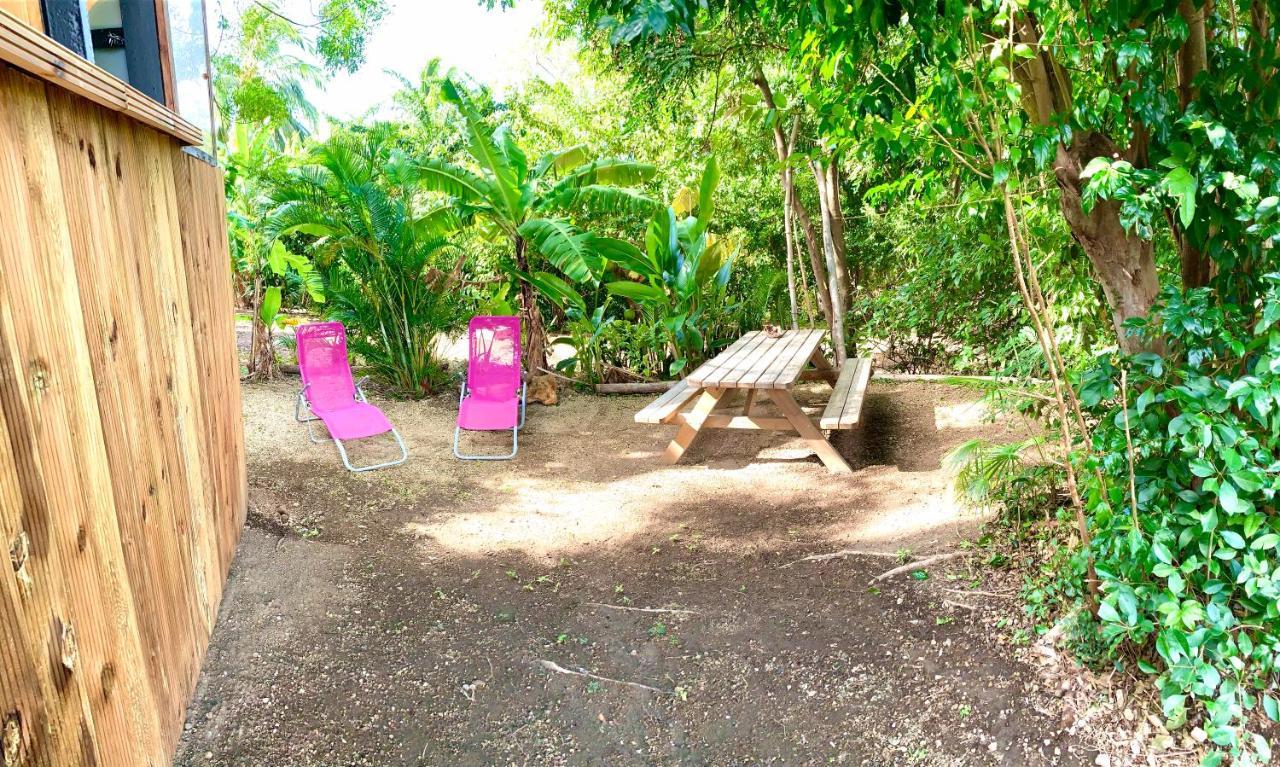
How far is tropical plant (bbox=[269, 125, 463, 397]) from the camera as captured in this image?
7.48m

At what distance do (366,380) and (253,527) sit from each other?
4.44 m

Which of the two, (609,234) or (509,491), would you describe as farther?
(609,234)

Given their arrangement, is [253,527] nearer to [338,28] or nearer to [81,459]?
[81,459]

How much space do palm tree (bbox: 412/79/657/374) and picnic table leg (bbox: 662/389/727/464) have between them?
6.26 feet

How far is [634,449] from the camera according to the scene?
21.1 feet

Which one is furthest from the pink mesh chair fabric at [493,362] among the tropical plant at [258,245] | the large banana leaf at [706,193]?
the large banana leaf at [706,193]

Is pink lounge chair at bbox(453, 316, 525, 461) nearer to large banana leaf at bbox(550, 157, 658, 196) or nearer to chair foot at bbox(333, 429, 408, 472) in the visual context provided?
chair foot at bbox(333, 429, 408, 472)

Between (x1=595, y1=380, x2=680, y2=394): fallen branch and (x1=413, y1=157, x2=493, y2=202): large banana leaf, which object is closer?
(x1=413, y1=157, x2=493, y2=202): large banana leaf

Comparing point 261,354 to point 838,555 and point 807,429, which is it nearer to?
point 807,429

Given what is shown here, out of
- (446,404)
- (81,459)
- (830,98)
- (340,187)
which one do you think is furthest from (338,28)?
(81,459)

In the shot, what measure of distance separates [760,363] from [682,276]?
2.02 meters

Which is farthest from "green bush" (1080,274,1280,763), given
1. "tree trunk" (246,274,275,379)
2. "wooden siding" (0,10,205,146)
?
"tree trunk" (246,274,275,379)

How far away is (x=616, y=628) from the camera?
11.6 ft

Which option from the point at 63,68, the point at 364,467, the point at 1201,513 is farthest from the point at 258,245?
the point at 1201,513
